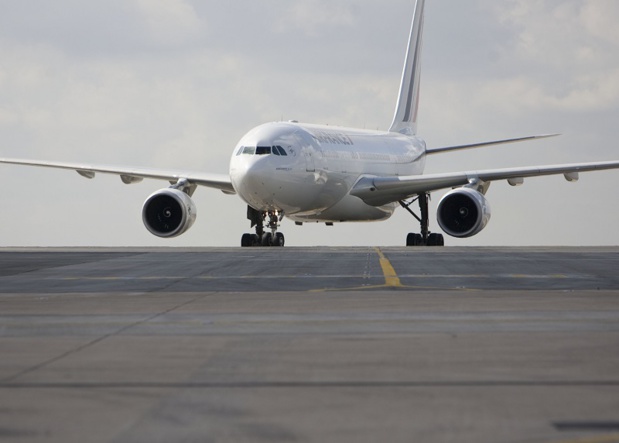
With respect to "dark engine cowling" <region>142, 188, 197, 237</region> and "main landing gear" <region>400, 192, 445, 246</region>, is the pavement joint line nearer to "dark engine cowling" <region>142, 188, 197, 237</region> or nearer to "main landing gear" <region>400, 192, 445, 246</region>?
"dark engine cowling" <region>142, 188, 197, 237</region>

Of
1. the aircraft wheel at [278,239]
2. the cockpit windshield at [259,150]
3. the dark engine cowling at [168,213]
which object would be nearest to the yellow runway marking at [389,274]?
the cockpit windshield at [259,150]

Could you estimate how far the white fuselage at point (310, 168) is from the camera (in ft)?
116

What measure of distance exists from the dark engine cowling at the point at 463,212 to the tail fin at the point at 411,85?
17.3m

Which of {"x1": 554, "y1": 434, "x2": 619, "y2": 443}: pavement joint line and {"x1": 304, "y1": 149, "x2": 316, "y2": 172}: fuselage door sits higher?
{"x1": 304, "y1": 149, "x2": 316, "y2": 172}: fuselage door

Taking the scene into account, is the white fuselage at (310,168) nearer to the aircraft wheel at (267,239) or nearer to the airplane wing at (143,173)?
the aircraft wheel at (267,239)

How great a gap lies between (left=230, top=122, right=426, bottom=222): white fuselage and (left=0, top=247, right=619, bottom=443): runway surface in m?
18.2

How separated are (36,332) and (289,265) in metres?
11.5

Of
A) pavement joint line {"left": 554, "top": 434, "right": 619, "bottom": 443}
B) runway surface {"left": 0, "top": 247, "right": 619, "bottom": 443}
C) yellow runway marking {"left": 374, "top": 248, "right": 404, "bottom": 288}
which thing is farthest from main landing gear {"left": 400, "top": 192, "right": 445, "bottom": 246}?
pavement joint line {"left": 554, "top": 434, "right": 619, "bottom": 443}

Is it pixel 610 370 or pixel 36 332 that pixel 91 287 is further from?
pixel 610 370

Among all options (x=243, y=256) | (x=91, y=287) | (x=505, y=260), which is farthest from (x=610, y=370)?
(x=243, y=256)

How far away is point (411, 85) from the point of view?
56.6m

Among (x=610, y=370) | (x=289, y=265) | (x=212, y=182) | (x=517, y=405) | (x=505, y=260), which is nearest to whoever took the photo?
(x=517, y=405)

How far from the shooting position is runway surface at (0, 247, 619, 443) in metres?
5.92

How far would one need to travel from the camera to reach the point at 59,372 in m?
7.91
